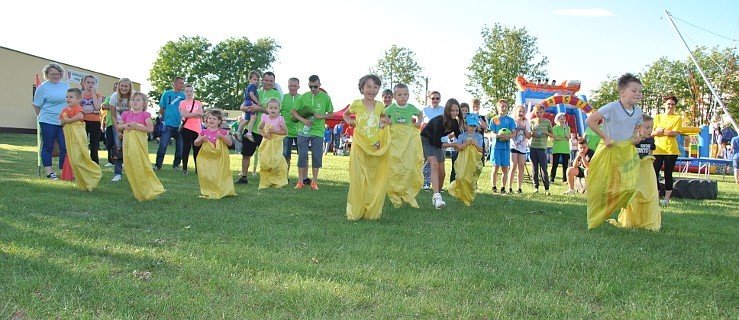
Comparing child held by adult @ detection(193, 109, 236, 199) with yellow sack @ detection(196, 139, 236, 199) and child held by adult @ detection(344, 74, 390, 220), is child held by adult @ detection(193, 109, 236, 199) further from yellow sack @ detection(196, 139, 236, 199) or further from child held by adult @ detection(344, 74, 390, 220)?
child held by adult @ detection(344, 74, 390, 220)

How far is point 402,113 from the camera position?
7.74m

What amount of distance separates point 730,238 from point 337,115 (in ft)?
87.3

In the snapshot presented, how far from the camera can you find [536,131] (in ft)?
35.2

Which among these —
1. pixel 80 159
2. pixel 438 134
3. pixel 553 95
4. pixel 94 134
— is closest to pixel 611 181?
pixel 438 134

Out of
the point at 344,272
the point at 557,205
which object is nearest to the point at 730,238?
the point at 557,205

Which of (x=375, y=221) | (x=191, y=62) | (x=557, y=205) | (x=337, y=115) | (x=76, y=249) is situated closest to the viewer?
(x=76, y=249)

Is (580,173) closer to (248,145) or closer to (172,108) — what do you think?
(248,145)

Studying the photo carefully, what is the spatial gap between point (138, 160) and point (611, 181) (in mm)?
5709

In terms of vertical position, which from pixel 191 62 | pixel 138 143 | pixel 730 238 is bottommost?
pixel 730 238

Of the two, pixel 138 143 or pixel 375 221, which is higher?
pixel 138 143

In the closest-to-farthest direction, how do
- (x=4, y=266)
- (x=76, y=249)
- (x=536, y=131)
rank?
(x=4, y=266) < (x=76, y=249) < (x=536, y=131)

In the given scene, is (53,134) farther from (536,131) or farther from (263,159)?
(536,131)

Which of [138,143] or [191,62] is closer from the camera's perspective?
[138,143]

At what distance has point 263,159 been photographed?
9555mm
